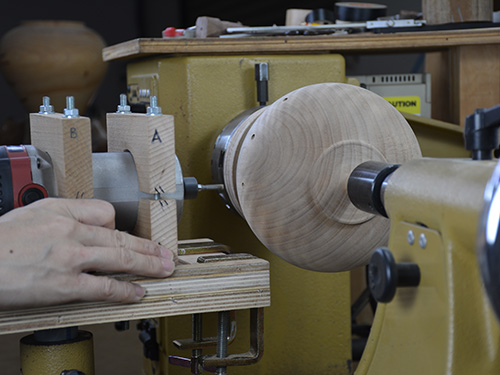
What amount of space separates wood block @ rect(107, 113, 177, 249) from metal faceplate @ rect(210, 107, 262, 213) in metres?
0.22

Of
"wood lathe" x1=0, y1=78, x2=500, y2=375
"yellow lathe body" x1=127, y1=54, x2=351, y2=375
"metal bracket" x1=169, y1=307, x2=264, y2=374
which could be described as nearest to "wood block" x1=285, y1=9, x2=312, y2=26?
"yellow lathe body" x1=127, y1=54, x2=351, y2=375

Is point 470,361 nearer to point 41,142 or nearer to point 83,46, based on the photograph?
point 41,142

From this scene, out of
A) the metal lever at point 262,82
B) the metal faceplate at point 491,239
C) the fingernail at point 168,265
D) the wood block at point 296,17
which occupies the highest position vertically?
the wood block at point 296,17

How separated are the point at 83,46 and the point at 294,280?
1718mm

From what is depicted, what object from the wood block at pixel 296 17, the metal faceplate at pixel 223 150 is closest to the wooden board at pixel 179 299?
the metal faceplate at pixel 223 150

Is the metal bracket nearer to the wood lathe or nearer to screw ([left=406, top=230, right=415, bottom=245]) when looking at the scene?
the wood lathe

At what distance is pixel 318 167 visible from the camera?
824mm

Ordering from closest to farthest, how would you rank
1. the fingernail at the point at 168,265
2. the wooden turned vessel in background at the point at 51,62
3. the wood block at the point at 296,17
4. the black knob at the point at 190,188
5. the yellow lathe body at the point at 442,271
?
the yellow lathe body at the point at 442,271
the fingernail at the point at 168,265
the black knob at the point at 190,188
the wood block at the point at 296,17
the wooden turned vessel in background at the point at 51,62

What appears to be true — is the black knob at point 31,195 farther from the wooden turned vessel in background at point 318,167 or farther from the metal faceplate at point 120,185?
the wooden turned vessel in background at point 318,167

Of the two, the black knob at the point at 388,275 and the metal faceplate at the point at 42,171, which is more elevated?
the metal faceplate at the point at 42,171

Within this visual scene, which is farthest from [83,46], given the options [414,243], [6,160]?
[414,243]

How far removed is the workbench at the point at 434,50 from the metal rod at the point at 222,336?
0.51 metres

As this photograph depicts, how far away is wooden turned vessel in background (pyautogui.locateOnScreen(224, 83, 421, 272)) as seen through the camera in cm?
82

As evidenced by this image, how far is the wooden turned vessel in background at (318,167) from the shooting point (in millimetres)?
825
